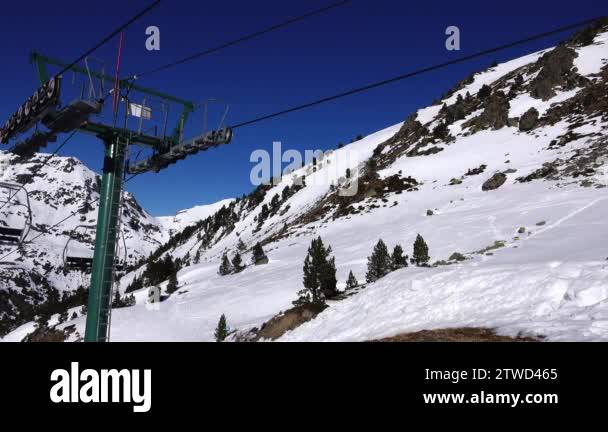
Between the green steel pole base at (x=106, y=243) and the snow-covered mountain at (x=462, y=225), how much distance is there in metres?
8.96

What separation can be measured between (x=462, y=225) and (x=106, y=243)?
35010 mm

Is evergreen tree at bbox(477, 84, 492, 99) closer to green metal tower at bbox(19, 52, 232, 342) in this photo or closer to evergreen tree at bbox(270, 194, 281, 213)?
evergreen tree at bbox(270, 194, 281, 213)

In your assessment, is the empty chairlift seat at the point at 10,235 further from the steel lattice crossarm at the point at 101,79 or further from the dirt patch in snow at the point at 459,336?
the dirt patch in snow at the point at 459,336

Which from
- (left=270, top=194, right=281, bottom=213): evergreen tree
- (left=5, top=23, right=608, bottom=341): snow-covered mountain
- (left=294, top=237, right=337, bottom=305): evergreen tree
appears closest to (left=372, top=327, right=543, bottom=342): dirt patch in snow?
(left=5, top=23, right=608, bottom=341): snow-covered mountain

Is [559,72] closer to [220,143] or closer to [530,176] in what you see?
[530,176]

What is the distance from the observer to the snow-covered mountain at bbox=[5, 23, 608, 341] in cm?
1531

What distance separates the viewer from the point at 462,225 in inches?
1663

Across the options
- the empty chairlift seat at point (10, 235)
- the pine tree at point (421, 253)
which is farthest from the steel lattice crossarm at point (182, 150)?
the pine tree at point (421, 253)

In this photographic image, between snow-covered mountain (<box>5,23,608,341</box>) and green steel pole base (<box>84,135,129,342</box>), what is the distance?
29.4 ft

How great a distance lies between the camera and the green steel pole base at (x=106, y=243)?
Answer: 15438mm

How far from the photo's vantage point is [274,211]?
111 m

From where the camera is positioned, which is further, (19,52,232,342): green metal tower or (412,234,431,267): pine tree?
(412,234,431,267): pine tree
